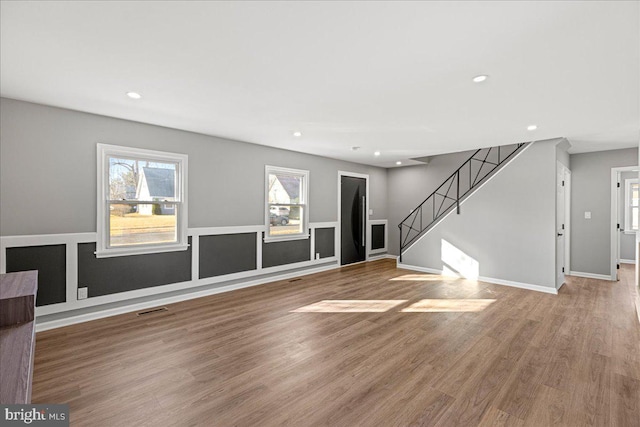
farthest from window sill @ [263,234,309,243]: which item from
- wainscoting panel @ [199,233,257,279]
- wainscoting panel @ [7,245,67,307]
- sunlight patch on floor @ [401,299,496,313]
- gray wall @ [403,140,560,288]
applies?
gray wall @ [403,140,560,288]

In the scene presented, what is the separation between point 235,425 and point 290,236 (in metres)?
4.04

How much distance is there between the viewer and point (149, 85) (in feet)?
9.30

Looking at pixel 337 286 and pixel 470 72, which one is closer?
pixel 470 72

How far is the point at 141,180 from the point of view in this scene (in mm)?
4035

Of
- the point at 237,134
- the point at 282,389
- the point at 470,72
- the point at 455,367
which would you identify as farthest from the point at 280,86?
the point at 455,367

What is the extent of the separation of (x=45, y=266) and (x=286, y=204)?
356 centimetres

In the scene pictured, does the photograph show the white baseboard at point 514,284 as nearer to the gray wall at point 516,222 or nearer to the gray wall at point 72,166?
the gray wall at point 516,222

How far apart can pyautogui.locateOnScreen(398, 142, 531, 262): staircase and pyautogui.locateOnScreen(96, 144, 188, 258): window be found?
487 centimetres

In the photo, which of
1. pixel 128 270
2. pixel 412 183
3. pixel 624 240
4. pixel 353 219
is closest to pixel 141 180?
pixel 128 270

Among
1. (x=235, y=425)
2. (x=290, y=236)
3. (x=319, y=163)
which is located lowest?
(x=235, y=425)

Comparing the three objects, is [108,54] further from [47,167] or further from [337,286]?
[337,286]

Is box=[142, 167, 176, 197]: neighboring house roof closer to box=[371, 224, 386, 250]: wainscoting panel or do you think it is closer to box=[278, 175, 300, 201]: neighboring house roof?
box=[278, 175, 300, 201]: neighboring house roof

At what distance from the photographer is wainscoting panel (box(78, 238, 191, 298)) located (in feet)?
11.7

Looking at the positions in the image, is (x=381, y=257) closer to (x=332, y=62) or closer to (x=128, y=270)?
(x=128, y=270)
